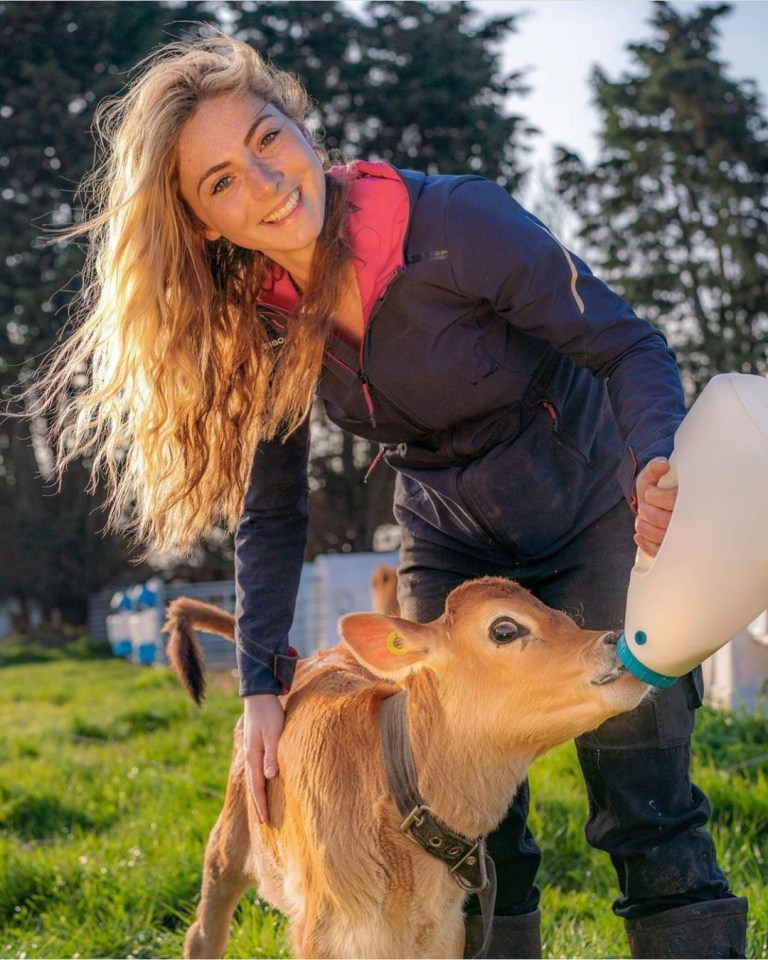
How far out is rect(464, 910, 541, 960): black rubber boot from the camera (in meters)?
3.27

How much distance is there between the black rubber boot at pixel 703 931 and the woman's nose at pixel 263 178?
206 centimetres

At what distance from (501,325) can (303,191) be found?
2.00 ft

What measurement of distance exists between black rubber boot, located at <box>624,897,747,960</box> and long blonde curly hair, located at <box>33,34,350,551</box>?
1615 mm

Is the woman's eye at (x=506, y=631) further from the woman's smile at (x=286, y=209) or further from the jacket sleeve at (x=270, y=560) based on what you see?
the woman's smile at (x=286, y=209)

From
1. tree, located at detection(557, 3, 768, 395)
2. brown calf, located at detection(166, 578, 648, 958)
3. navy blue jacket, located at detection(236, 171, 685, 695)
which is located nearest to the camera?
navy blue jacket, located at detection(236, 171, 685, 695)

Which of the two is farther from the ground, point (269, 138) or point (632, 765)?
point (269, 138)

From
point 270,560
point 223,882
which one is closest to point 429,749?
point 270,560

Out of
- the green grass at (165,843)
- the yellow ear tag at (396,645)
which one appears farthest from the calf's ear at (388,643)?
the green grass at (165,843)

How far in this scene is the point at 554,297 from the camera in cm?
268

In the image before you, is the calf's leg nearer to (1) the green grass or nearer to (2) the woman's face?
(1) the green grass

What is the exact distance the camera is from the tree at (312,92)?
1906cm

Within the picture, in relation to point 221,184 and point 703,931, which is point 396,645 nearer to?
point 703,931

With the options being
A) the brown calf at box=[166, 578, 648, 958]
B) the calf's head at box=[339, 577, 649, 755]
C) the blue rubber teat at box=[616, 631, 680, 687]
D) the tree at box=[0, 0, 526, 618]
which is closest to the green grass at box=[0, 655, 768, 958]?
the brown calf at box=[166, 578, 648, 958]

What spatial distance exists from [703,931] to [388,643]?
1044 mm
